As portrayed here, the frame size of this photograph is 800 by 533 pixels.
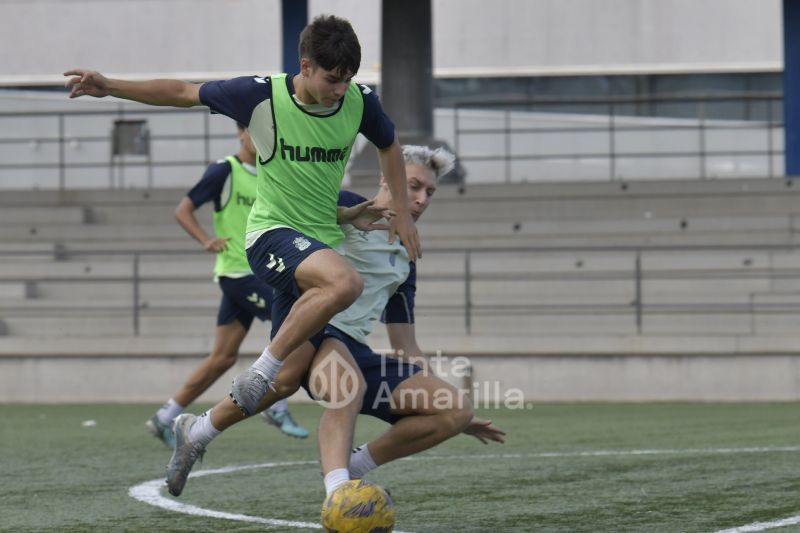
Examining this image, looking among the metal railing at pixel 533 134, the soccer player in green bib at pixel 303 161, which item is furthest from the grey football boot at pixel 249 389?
the metal railing at pixel 533 134

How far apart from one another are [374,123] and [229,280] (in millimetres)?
4274

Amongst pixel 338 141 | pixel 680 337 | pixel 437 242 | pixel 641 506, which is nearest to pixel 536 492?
pixel 641 506

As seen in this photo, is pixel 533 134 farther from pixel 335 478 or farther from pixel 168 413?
pixel 335 478

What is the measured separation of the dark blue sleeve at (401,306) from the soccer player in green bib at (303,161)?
259 mm

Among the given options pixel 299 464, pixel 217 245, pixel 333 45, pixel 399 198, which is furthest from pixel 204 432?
pixel 217 245

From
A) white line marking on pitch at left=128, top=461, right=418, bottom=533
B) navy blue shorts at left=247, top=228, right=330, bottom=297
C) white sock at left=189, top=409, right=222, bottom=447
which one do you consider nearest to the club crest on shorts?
navy blue shorts at left=247, top=228, right=330, bottom=297

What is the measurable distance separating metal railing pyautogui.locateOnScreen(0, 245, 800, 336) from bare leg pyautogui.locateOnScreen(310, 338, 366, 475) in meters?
9.53

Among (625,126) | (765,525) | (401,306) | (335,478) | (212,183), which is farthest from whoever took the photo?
(625,126)

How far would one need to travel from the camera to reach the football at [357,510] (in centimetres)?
513

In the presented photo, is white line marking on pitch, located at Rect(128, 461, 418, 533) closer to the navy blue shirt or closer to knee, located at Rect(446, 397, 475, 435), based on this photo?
knee, located at Rect(446, 397, 475, 435)

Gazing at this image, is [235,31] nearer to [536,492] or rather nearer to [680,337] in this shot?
[680,337]

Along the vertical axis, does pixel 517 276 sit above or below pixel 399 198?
below

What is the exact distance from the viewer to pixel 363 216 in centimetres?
604

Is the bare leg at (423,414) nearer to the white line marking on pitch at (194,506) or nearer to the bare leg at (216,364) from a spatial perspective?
the white line marking on pitch at (194,506)
